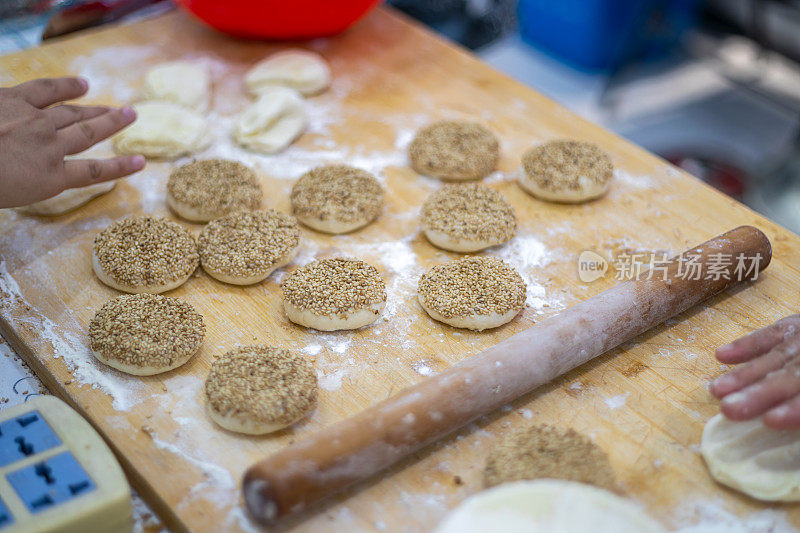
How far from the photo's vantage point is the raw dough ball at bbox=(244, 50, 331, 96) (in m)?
2.76

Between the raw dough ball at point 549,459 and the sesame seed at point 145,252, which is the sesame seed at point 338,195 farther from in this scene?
the raw dough ball at point 549,459

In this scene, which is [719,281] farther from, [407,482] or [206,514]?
[206,514]

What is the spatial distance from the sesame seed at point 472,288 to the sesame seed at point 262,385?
39 centimetres

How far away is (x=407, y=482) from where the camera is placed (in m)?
1.59

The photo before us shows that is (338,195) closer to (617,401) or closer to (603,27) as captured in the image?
(617,401)

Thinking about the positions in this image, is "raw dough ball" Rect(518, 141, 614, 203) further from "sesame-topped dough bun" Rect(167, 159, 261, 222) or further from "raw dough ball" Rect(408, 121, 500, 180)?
"sesame-topped dough bun" Rect(167, 159, 261, 222)

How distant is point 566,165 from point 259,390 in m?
1.23

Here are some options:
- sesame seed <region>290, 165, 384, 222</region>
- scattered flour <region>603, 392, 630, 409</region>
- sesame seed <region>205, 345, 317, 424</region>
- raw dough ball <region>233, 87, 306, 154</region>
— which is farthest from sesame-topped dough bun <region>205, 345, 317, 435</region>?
raw dough ball <region>233, 87, 306, 154</region>

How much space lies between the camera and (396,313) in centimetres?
199

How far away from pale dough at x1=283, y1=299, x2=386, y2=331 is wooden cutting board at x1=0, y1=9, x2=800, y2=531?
0.03 metres

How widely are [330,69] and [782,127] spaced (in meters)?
2.81

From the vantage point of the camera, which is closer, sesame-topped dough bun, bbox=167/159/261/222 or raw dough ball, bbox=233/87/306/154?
sesame-topped dough bun, bbox=167/159/261/222

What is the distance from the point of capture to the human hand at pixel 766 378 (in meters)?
1.53

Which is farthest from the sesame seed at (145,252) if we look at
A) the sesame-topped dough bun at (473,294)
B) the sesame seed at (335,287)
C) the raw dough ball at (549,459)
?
the raw dough ball at (549,459)
